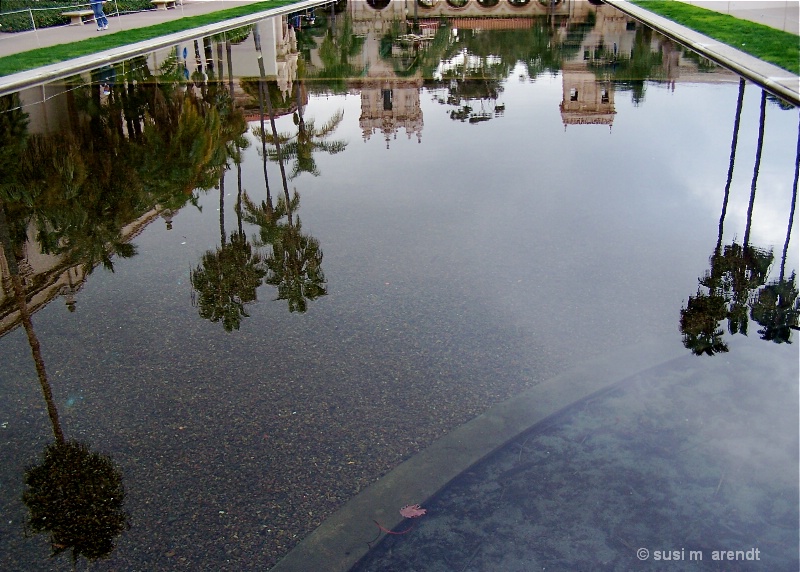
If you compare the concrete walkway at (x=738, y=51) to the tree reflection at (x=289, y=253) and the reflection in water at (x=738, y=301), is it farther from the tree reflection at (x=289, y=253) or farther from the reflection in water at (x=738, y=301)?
the tree reflection at (x=289, y=253)

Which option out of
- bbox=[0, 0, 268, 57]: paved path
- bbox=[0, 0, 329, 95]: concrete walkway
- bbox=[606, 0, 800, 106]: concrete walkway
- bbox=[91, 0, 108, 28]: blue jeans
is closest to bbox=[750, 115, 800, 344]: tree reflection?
bbox=[606, 0, 800, 106]: concrete walkway

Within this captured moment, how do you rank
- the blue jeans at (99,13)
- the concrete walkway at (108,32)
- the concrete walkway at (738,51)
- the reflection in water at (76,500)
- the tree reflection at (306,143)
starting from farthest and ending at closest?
the blue jeans at (99,13) < the concrete walkway at (108,32) < the concrete walkway at (738,51) < the tree reflection at (306,143) < the reflection in water at (76,500)

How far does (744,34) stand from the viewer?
24.3 metres

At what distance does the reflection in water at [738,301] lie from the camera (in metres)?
6.69

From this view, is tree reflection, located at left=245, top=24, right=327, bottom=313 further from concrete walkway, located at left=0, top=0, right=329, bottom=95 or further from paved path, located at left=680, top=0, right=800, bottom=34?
paved path, located at left=680, top=0, right=800, bottom=34

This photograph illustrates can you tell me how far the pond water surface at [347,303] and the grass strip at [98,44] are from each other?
17.2ft

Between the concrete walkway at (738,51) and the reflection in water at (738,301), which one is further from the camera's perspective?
the concrete walkway at (738,51)

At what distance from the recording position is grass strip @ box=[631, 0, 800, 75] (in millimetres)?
18438

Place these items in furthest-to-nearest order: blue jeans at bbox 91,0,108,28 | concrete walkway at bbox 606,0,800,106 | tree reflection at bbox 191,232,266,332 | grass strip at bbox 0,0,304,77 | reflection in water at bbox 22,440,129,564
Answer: blue jeans at bbox 91,0,108,28 → grass strip at bbox 0,0,304,77 → concrete walkway at bbox 606,0,800,106 → tree reflection at bbox 191,232,266,332 → reflection in water at bbox 22,440,129,564

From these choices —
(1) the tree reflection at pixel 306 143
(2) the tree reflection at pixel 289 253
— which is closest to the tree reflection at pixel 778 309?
(2) the tree reflection at pixel 289 253

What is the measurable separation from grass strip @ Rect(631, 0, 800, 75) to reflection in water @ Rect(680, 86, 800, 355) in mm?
9949

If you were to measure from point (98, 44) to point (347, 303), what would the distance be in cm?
2102

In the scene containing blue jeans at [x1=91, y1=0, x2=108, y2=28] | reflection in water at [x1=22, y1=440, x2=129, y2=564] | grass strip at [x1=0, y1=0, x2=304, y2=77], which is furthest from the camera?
blue jeans at [x1=91, y1=0, x2=108, y2=28]

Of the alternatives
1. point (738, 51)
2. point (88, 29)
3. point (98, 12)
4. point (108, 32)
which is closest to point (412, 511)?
point (738, 51)
